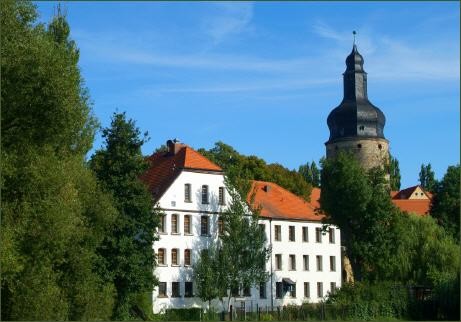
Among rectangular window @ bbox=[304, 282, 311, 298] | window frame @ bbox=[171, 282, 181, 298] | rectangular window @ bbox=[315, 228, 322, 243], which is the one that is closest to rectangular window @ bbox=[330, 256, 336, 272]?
rectangular window @ bbox=[315, 228, 322, 243]

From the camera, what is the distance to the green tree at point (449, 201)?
70.2 m

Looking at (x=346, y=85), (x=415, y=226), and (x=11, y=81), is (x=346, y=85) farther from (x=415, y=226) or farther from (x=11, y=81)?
(x=11, y=81)

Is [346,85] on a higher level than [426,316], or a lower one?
higher

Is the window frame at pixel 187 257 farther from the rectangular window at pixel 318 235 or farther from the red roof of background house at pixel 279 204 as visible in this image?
the rectangular window at pixel 318 235

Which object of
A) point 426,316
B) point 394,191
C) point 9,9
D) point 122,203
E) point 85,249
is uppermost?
point 394,191

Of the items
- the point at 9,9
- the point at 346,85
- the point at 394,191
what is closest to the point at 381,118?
the point at 346,85

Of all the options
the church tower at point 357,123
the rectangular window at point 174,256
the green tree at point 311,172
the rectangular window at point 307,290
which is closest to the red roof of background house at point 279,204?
the rectangular window at point 307,290

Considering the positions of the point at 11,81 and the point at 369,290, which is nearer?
the point at 11,81

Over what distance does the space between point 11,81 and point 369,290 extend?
3621cm

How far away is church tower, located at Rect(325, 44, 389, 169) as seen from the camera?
345ft

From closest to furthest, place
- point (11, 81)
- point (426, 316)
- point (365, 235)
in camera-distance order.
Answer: point (11, 81)
point (426, 316)
point (365, 235)

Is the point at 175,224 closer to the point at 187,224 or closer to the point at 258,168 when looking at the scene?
the point at 187,224

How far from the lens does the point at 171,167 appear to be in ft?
203

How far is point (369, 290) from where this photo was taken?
184ft
